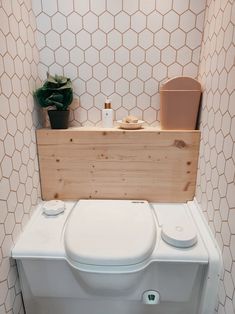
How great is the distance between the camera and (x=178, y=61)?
4.19 feet

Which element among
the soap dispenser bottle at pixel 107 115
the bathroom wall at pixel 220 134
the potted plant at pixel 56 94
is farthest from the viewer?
the soap dispenser bottle at pixel 107 115

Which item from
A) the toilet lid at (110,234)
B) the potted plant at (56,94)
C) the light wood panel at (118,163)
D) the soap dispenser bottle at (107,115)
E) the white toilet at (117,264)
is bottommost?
the white toilet at (117,264)

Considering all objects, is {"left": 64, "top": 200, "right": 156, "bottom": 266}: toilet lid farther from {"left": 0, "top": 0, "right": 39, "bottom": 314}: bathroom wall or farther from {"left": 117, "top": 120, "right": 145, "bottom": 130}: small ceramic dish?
{"left": 117, "top": 120, "right": 145, "bottom": 130}: small ceramic dish

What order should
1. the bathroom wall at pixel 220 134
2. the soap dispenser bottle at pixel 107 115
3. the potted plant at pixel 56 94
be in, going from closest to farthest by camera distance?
the bathroom wall at pixel 220 134 < the potted plant at pixel 56 94 < the soap dispenser bottle at pixel 107 115

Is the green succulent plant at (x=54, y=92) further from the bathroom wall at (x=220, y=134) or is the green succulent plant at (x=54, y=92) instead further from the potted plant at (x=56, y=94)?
the bathroom wall at (x=220, y=134)

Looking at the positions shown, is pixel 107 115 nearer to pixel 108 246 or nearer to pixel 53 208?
pixel 53 208

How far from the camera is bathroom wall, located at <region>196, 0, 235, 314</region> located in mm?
876

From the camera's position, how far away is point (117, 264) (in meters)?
A: 0.88

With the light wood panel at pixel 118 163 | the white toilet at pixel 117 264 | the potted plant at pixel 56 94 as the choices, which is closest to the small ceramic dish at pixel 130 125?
the light wood panel at pixel 118 163

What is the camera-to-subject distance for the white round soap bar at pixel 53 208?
121 centimetres

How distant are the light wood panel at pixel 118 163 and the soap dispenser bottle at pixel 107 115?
0.18 ft

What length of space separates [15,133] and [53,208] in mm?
389

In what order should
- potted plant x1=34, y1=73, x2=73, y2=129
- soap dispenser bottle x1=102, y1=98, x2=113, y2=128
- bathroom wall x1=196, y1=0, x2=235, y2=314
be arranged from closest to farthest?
bathroom wall x1=196, y1=0, x2=235, y2=314
potted plant x1=34, y1=73, x2=73, y2=129
soap dispenser bottle x1=102, y1=98, x2=113, y2=128

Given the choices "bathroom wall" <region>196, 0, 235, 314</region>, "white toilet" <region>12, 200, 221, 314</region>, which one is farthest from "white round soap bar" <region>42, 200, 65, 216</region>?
"bathroom wall" <region>196, 0, 235, 314</region>
